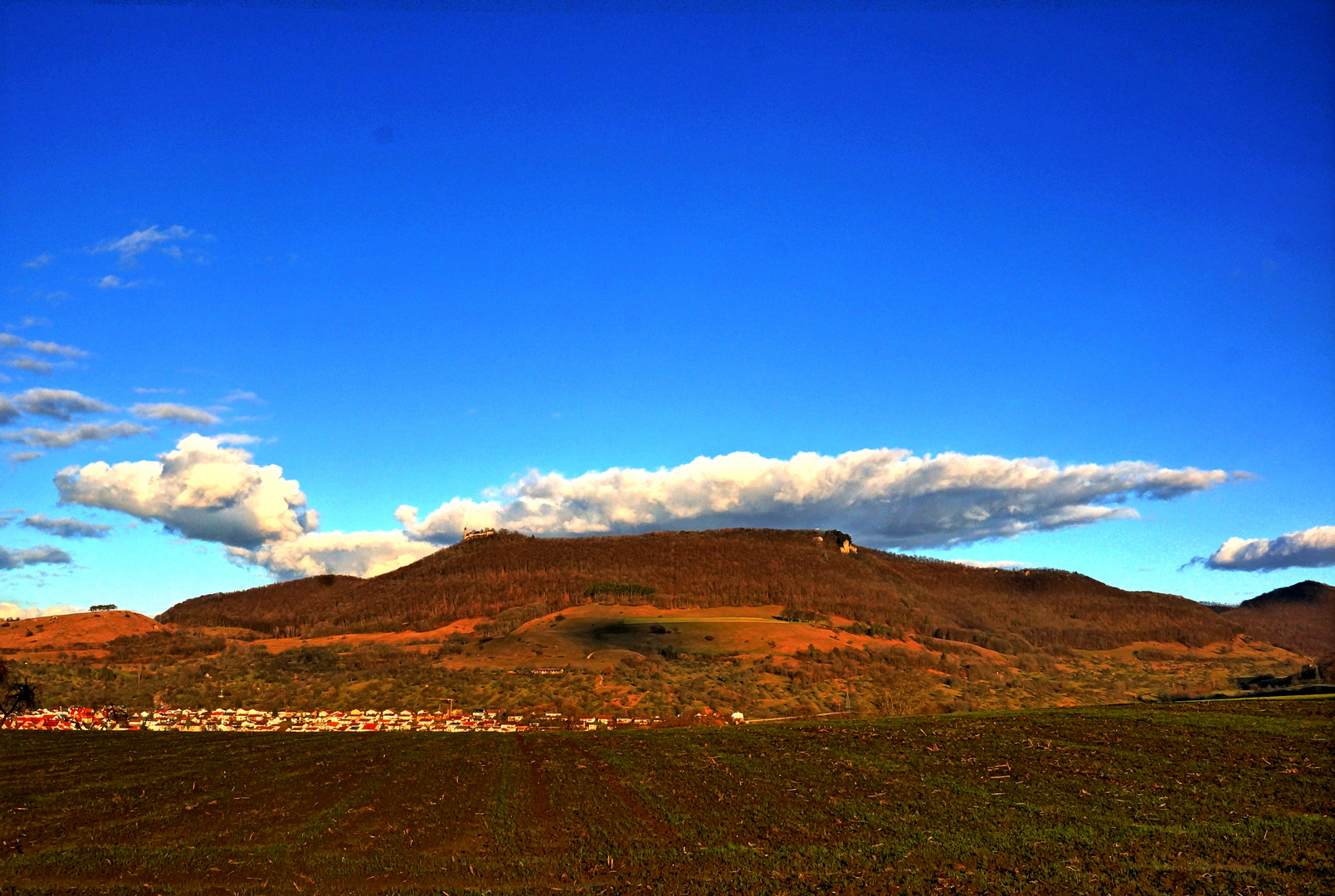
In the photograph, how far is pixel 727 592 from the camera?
114 m

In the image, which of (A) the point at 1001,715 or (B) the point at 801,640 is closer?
(A) the point at 1001,715

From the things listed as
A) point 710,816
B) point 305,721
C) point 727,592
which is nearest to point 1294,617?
point 727,592

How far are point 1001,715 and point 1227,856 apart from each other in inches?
888

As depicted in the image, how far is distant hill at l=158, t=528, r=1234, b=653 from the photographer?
10825 centimetres

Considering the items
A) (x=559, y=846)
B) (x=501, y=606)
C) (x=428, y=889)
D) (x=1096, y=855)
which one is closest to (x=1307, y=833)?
(x=1096, y=855)

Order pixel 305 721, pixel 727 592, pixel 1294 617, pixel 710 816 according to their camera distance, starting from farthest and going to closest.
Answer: pixel 1294 617 < pixel 727 592 < pixel 305 721 < pixel 710 816

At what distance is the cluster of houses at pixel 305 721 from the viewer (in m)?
37.3

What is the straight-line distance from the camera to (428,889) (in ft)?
37.3

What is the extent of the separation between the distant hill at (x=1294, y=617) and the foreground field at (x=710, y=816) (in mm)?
141378

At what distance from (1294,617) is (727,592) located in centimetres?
13701

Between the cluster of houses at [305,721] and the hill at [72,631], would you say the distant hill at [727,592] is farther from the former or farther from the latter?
the cluster of houses at [305,721]

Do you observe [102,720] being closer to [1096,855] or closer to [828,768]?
[828,768]

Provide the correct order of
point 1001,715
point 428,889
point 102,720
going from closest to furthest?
point 428,889
point 1001,715
point 102,720

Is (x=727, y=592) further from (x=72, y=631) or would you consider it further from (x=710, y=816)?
(x=710, y=816)
